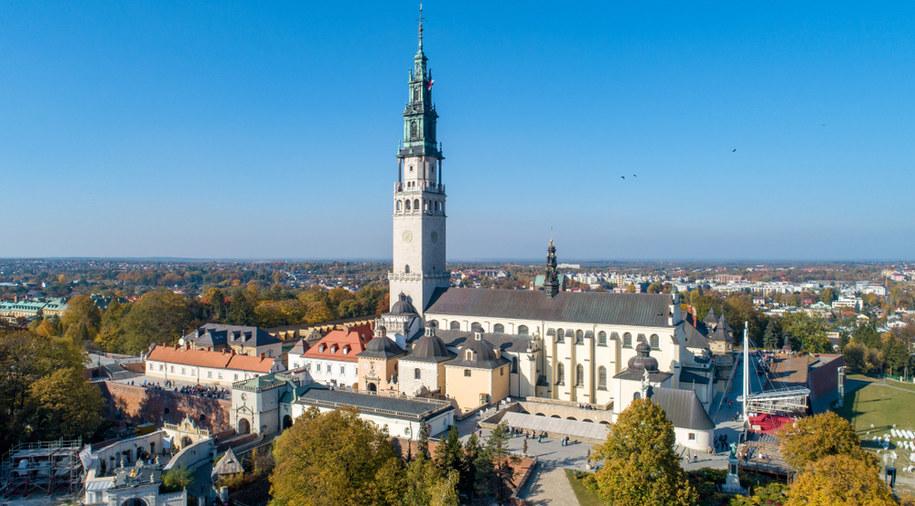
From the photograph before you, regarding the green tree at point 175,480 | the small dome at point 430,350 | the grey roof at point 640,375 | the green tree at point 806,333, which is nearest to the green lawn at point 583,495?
the grey roof at point 640,375

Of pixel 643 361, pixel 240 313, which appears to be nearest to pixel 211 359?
pixel 240 313

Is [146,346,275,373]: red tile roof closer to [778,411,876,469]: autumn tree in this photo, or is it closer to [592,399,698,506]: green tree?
[592,399,698,506]: green tree

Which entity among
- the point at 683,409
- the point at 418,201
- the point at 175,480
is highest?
the point at 418,201

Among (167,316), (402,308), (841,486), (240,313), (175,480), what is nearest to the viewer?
(841,486)

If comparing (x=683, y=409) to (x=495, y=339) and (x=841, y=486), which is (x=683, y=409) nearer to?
(x=841, y=486)

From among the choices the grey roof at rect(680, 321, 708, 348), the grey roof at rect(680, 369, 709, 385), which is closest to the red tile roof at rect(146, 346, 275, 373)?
the grey roof at rect(680, 369, 709, 385)

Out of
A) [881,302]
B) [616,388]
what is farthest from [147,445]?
[881,302]
